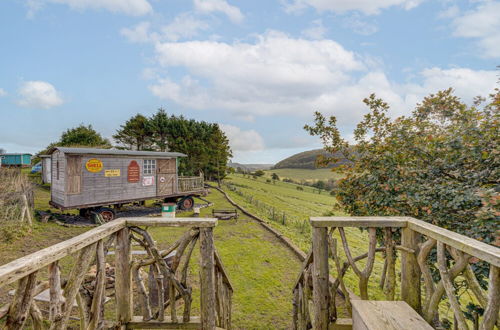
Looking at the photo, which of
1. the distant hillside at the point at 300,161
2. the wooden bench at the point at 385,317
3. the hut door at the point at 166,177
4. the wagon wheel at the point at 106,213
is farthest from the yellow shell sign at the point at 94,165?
the distant hillside at the point at 300,161

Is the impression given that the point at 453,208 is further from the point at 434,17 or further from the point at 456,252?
the point at 434,17

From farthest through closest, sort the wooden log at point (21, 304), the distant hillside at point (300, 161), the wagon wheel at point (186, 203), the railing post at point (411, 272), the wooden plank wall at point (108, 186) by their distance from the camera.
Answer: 1. the distant hillside at point (300, 161)
2. the wagon wheel at point (186, 203)
3. the wooden plank wall at point (108, 186)
4. the railing post at point (411, 272)
5. the wooden log at point (21, 304)

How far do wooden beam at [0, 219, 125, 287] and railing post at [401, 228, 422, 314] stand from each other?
10.0 feet

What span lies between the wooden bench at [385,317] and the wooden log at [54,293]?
2.40 m

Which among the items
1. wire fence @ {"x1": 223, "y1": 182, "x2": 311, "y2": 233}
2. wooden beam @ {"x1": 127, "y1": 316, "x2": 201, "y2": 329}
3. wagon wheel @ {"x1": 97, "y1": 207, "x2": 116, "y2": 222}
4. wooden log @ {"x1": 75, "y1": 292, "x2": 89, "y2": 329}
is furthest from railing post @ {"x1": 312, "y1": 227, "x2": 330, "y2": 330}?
wagon wheel @ {"x1": 97, "y1": 207, "x2": 116, "y2": 222}

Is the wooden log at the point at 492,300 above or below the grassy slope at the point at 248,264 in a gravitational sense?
above

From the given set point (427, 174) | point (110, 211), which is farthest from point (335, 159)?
point (110, 211)

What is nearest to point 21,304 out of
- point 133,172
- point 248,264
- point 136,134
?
point 248,264

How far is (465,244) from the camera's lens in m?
Result: 1.78

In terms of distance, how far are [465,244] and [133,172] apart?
14.1 metres

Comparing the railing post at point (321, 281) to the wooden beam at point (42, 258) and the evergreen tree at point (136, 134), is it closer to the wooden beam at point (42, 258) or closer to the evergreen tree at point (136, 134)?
the wooden beam at point (42, 258)

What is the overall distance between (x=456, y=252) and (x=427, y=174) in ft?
9.76

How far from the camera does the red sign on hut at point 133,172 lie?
517 inches

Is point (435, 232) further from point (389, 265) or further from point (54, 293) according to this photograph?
point (54, 293)
